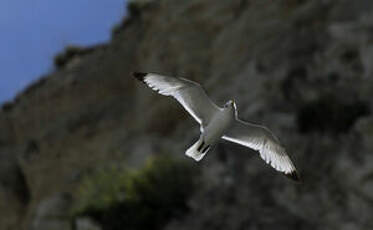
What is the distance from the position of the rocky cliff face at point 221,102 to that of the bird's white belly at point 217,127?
6.08 metres

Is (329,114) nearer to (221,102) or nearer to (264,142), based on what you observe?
(221,102)

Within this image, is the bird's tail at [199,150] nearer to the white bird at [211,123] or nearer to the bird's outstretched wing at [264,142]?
the white bird at [211,123]

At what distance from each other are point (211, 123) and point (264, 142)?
51.3 inches

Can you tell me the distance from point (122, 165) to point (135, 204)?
2926 mm

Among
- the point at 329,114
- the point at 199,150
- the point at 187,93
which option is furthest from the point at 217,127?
the point at 329,114

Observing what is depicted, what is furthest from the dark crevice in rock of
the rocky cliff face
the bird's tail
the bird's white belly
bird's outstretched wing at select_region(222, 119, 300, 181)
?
the bird's tail

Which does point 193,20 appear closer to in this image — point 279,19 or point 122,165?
point 279,19

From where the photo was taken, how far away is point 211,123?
34.1 ft

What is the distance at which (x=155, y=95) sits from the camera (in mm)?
24266

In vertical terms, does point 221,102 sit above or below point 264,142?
above

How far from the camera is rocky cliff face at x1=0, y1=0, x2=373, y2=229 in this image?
16.9m

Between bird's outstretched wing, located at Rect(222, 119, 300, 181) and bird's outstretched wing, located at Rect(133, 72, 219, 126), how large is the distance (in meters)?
0.59

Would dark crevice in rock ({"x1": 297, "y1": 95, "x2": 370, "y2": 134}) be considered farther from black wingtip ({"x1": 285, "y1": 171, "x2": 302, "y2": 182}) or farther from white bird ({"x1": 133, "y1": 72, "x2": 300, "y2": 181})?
black wingtip ({"x1": 285, "y1": 171, "x2": 302, "y2": 182})

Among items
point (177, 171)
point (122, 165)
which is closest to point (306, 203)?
point (177, 171)
